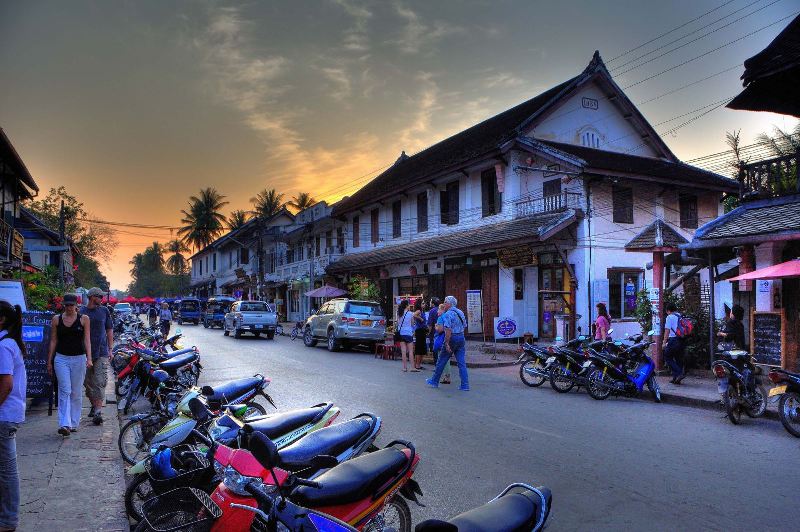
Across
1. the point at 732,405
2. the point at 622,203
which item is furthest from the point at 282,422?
the point at 622,203

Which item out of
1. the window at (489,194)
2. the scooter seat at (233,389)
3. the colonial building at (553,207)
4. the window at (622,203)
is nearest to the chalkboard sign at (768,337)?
the colonial building at (553,207)

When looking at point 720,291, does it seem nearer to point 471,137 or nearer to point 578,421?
point 471,137

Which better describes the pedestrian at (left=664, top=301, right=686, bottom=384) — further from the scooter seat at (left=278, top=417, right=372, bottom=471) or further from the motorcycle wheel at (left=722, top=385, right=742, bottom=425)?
the scooter seat at (left=278, top=417, right=372, bottom=471)

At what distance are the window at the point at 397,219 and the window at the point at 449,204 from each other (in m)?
4.20

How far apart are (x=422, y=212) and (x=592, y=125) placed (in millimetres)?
9218

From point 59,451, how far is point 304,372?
25.8 feet

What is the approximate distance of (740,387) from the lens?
29.7 ft

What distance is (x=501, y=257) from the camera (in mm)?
22156

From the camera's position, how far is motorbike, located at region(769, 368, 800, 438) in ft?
25.9

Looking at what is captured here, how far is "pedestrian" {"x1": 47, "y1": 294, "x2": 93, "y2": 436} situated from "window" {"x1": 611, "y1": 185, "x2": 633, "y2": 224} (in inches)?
744

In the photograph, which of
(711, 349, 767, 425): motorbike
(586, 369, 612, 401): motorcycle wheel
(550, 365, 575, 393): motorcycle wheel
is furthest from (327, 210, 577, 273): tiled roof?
(711, 349, 767, 425): motorbike

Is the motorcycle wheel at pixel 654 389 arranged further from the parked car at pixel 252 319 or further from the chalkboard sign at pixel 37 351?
the parked car at pixel 252 319

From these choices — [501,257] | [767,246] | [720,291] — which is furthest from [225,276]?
[767,246]

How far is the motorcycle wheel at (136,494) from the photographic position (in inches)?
179
